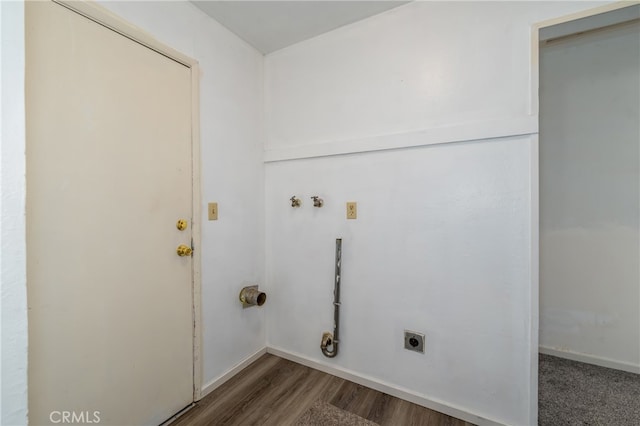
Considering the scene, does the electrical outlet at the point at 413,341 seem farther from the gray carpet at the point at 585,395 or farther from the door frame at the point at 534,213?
the gray carpet at the point at 585,395

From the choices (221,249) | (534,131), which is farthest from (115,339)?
(534,131)

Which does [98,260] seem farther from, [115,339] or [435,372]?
[435,372]

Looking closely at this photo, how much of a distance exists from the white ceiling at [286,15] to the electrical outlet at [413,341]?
1.96 meters

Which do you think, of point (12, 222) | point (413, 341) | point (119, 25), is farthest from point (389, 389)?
point (119, 25)

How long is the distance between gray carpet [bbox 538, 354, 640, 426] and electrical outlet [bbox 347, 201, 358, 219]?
148 centimetres

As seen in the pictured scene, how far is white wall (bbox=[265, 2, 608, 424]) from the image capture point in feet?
4.28

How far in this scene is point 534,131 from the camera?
1248mm

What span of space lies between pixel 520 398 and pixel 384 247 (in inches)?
38.5

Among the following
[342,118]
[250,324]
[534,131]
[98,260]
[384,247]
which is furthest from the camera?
[250,324]

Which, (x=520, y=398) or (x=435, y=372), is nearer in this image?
(x=520, y=398)

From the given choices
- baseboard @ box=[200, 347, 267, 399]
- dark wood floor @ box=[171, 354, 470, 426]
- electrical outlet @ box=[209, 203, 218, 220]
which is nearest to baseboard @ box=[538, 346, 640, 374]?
dark wood floor @ box=[171, 354, 470, 426]

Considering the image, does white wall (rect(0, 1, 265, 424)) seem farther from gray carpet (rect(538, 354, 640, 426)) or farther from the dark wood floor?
gray carpet (rect(538, 354, 640, 426))

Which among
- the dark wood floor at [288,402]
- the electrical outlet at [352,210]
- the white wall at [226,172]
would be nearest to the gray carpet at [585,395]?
the dark wood floor at [288,402]

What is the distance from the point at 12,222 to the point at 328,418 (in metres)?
1.58
